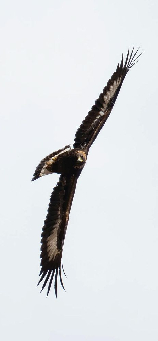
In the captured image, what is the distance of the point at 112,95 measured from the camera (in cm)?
1559

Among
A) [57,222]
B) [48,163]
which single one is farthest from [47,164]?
[57,222]

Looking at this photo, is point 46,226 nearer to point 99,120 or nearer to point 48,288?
point 48,288

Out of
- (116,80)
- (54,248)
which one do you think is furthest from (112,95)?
(54,248)

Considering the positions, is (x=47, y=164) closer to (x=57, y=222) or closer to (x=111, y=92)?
(x=57, y=222)

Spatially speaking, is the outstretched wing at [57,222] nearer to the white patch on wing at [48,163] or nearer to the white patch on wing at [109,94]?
the white patch on wing at [48,163]

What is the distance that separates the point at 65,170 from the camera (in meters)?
15.1

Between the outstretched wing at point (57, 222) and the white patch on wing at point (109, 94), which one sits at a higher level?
the white patch on wing at point (109, 94)

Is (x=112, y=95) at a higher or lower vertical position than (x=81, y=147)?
higher

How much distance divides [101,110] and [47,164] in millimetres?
1661

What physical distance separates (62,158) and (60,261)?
2.13 meters

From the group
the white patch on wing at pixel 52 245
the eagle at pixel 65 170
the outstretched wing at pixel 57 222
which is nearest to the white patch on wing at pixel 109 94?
the eagle at pixel 65 170

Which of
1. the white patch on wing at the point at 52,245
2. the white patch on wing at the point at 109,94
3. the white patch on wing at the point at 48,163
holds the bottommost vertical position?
the white patch on wing at the point at 52,245

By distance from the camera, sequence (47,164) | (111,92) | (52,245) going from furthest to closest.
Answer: (111,92) → (47,164) → (52,245)

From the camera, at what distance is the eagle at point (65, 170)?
1485 cm
